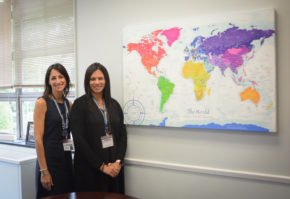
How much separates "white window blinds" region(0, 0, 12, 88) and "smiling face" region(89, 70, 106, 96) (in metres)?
1.87

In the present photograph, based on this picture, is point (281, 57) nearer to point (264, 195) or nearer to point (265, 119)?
point (265, 119)

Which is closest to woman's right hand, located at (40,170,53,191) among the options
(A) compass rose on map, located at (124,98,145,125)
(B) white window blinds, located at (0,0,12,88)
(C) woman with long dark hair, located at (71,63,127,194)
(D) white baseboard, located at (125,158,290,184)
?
(C) woman with long dark hair, located at (71,63,127,194)

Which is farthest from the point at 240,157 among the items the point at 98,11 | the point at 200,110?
the point at 98,11

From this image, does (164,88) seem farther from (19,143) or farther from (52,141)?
(19,143)

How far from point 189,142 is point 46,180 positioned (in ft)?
4.13

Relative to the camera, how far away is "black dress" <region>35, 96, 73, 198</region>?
6.51 feet

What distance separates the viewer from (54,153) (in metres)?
1.99

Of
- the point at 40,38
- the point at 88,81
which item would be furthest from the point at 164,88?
the point at 40,38

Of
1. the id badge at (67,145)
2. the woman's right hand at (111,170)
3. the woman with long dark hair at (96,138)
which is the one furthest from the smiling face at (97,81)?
the woman's right hand at (111,170)

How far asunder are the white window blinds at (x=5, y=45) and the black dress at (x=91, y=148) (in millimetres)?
1850

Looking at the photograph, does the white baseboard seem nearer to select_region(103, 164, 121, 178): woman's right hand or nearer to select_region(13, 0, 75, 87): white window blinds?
select_region(103, 164, 121, 178): woman's right hand

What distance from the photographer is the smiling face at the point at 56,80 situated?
79.3 inches

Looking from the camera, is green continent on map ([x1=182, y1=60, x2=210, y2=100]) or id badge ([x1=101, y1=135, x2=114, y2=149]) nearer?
green continent on map ([x1=182, y1=60, x2=210, y2=100])

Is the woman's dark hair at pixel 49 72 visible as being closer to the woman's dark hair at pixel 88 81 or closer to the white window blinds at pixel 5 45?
the woman's dark hair at pixel 88 81
